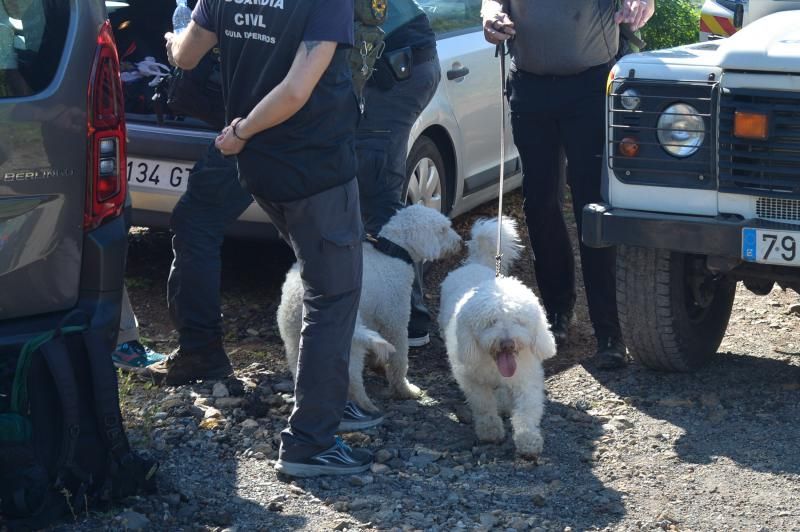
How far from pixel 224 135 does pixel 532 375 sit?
1.56m

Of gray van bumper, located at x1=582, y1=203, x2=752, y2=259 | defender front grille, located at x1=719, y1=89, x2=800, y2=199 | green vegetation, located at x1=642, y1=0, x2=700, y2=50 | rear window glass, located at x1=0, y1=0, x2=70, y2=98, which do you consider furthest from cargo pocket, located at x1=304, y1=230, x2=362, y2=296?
green vegetation, located at x1=642, y1=0, x2=700, y2=50

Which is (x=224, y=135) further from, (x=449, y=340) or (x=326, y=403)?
(x=449, y=340)

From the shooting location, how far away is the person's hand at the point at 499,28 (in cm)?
573

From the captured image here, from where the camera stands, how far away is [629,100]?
4.95 meters

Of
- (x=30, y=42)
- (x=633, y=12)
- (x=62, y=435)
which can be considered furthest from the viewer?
(x=633, y=12)

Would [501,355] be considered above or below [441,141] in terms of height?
below

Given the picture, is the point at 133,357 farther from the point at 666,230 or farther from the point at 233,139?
the point at 666,230

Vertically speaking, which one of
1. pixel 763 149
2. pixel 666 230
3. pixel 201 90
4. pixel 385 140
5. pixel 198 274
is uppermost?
pixel 201 90

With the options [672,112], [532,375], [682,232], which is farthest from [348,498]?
[672,112]

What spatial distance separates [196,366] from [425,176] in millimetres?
2107

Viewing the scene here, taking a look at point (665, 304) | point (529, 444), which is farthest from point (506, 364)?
point (665, 304)

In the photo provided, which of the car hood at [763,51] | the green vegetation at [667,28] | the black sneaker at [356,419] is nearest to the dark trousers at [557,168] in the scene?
the car hood at [763,51]

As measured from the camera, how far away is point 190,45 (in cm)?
449

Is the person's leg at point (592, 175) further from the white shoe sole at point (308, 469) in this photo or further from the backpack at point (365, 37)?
the white shoe sole at point (308, 469)
